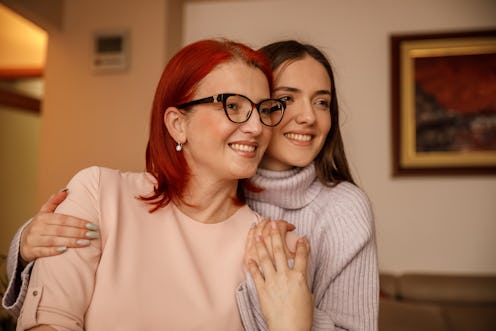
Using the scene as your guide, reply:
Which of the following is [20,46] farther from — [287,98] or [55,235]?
[55,235]

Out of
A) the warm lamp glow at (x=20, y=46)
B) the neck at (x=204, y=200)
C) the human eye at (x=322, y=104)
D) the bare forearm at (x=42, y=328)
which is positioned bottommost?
the bare forearm at (x=42, y=328)

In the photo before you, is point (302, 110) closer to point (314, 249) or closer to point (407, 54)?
point (314, 249)

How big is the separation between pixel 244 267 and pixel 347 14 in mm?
2866

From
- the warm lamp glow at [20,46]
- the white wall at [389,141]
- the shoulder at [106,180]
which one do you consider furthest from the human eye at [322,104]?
the warm lamp glow at [20,46]

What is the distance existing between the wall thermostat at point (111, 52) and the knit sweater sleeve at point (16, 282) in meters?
2.42

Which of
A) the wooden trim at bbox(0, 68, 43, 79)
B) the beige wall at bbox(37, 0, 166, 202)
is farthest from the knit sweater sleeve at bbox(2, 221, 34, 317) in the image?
the wooden trim at bbox(0, 68, 43, 79)

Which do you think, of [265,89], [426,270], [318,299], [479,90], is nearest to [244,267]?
[318,299]


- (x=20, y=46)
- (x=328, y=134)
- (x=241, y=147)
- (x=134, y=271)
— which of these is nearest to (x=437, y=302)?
(x=328, y=134)

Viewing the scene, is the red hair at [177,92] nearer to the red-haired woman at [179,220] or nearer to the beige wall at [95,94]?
the red-haired woman at [179,220]

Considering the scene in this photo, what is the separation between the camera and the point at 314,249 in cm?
138

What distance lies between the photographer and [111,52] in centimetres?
339

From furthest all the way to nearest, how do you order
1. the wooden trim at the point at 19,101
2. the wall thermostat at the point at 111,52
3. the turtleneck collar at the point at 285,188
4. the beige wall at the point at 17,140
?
the beige wall at the point at 17,140 → the wooden trim at the point at 19,101 → the wall thermostat at the point at 111,52 → the turtleneck collar at the point at 285,188

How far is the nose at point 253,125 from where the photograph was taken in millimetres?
1153

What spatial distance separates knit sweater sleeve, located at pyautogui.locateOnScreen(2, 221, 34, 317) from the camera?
1064 millimetres
